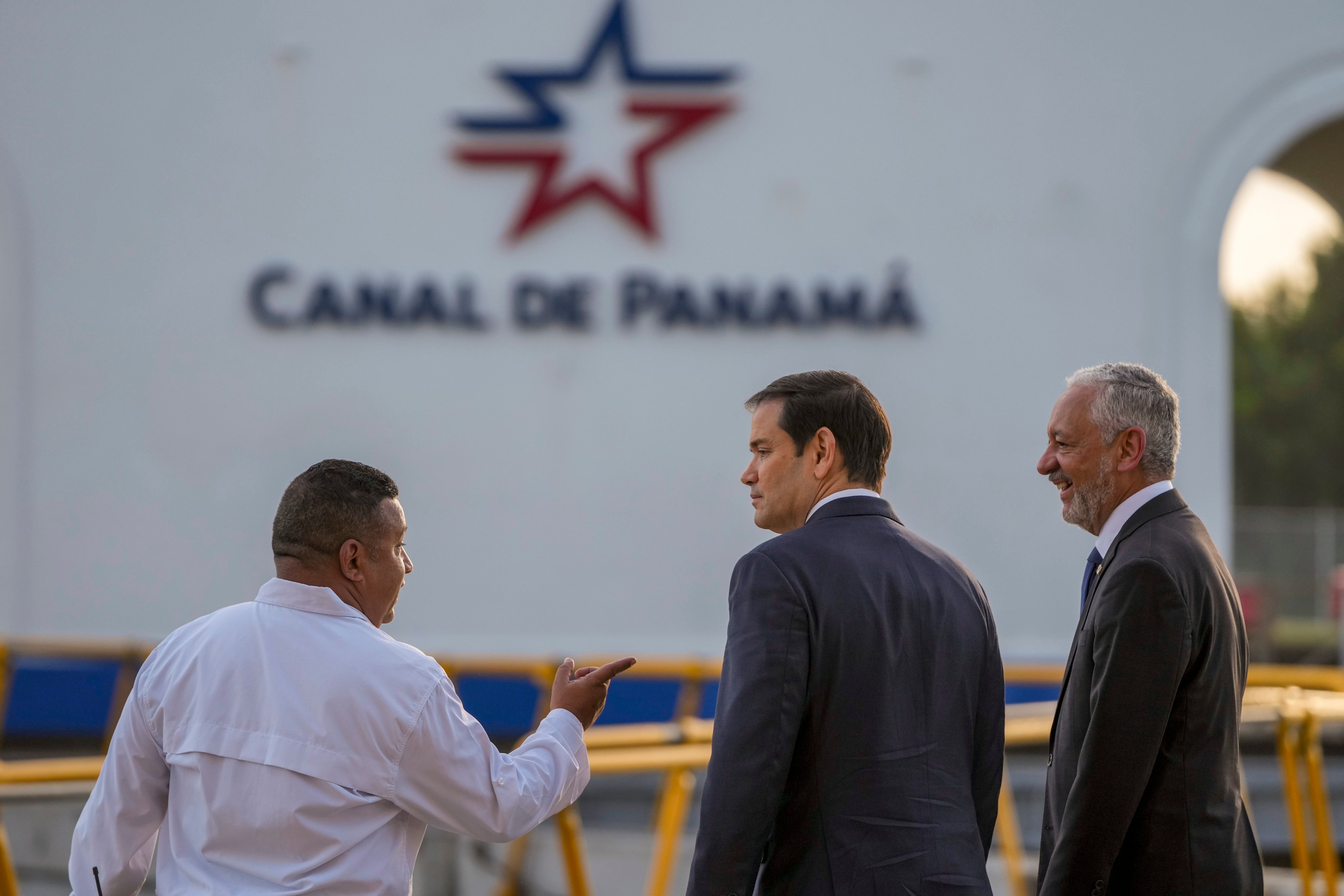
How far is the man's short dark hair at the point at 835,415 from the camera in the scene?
92.0 inches

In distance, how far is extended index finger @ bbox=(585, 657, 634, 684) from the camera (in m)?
2.21

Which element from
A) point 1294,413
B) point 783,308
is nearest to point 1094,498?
point 783,308

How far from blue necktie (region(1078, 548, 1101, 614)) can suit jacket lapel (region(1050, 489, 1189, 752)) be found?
0.13 ft

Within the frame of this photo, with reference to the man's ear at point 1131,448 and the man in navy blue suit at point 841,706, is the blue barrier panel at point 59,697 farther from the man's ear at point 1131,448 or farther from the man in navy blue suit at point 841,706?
the man's ear at point 1131,448

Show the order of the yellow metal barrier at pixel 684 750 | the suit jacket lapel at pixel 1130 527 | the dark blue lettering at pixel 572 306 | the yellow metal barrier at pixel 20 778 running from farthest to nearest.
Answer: the dark blue lettering at pixel 572 306
the yellow metal barrier at pixel 684 750
the yellow metal barrier at pixel 20 778
the suit jacket lapel at pixel 1130 527

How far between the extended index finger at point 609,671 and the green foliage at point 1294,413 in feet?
153

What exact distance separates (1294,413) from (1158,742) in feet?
156

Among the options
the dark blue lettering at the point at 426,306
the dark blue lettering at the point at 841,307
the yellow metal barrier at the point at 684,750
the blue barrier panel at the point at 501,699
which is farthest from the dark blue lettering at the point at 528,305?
the blue barrier panel at the point at 501,699

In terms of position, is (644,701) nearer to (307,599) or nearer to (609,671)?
(609,671)

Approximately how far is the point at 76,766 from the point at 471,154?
5.58 meters

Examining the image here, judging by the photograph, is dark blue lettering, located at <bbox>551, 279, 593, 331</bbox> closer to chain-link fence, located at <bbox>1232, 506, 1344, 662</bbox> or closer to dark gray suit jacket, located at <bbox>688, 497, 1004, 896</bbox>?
dark gray suit jacket, located at <bbox>688, 497, 1004, 896</bbox>

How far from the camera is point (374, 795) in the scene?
77.9 inches

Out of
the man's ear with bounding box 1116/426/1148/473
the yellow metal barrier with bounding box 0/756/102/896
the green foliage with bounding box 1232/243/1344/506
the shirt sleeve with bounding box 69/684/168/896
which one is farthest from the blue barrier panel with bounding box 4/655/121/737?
the green foliage with bounding box 1232/243/1344/506

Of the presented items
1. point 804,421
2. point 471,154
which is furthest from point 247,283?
point 804,421
